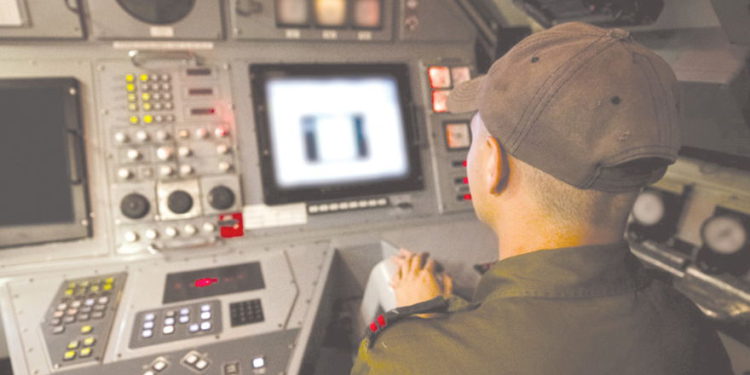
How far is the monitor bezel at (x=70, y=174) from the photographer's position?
157 cm

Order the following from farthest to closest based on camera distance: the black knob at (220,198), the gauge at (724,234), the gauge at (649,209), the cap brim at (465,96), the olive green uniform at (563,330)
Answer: the gauge at (649,209)
the black knob at (220,198)
the gauge at (724,234)
the cap brim at (465,96)
the olive green uniform at (563,330)

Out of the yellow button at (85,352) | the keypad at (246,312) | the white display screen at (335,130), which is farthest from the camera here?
the white display screen at (335,130)

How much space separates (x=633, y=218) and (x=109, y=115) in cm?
237

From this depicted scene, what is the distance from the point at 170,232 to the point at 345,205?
0.70 m

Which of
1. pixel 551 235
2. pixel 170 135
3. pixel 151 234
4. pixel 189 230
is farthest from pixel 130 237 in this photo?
pixel 551 235

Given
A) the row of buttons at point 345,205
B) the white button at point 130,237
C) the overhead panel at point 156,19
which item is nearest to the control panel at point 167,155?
the white button at point 130,237

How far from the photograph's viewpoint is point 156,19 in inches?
67.9

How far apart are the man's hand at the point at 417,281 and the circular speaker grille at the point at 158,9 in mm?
1325

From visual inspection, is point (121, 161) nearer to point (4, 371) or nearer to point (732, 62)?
point (4, 371)

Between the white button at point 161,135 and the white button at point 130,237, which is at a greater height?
the white button at point 161,135

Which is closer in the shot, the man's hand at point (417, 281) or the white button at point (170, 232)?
the man's hand at point (417, 281)

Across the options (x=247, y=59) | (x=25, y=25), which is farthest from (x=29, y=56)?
(x=247, y=59)

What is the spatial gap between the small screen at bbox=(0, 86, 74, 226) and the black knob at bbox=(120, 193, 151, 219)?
179 mm

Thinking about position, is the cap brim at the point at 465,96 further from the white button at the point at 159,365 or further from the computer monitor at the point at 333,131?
the white button at the point at 159,365
